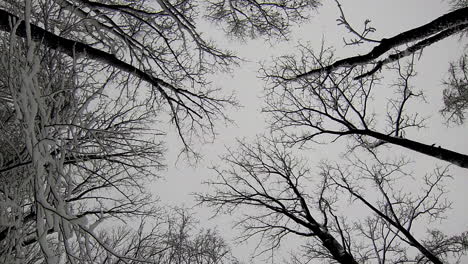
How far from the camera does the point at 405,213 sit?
334 inches

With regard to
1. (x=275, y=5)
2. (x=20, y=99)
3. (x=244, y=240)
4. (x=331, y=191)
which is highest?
(x=275, y=5)

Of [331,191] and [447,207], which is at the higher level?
[331,191]

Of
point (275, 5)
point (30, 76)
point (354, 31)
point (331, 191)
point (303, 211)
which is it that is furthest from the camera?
point (331, 191)

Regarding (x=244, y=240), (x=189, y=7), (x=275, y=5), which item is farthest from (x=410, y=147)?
(x=244, y=240)

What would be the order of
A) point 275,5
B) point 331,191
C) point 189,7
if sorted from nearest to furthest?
point 189,7
point 275,5
point 331,191

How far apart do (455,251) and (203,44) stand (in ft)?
28.0

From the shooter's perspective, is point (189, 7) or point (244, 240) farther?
point (244, 240)

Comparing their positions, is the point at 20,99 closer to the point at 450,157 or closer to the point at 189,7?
the point at 189,7

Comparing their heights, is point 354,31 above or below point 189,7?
below

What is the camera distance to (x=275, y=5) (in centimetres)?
493

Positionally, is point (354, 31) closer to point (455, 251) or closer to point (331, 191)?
point (331, 191)

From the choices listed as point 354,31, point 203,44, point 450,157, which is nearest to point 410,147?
point 450,157

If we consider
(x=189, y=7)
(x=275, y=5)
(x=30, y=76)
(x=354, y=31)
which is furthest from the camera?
(x=275, y=5)

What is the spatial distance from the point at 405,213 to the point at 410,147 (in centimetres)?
525
